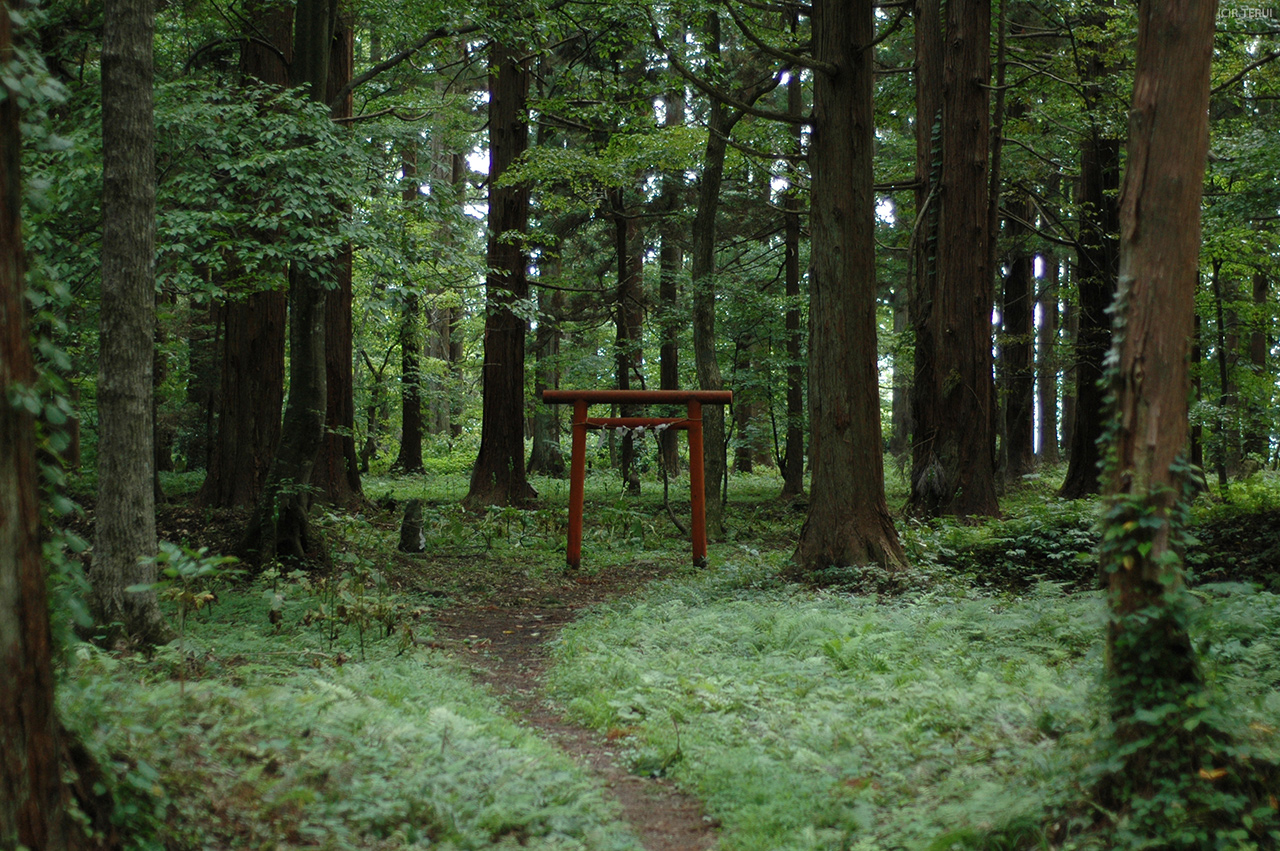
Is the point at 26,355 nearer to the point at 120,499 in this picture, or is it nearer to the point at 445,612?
the point at 120,499

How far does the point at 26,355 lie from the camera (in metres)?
2.72

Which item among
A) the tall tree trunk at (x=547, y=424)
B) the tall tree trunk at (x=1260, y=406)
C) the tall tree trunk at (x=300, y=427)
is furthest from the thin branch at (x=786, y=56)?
the tall tree trunk at (x=547, y=424)

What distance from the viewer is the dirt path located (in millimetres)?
3941

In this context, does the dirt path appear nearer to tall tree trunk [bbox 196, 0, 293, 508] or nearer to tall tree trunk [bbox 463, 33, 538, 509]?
tall tree trunk [bbox 196, 0, 293, 508]

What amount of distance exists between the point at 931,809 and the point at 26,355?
3691 mm

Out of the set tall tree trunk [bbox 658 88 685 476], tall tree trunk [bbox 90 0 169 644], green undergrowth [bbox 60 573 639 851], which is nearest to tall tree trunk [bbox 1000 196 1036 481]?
tall tree trunk [bbox 658 88 685 476]

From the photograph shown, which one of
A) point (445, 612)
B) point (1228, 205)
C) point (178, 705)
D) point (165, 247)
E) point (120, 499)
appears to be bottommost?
point (445, 612)

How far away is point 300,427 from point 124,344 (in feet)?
10.8

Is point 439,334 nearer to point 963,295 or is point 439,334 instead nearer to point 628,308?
point 628,308

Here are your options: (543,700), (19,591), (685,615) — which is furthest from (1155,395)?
(685,615)

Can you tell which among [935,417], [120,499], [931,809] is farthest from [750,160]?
[931,809]

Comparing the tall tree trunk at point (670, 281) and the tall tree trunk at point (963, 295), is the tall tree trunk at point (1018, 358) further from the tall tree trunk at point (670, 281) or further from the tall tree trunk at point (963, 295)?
the tall tree trunk at point (670, 281)

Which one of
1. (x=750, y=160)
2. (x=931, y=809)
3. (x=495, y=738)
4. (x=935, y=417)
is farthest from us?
(x=750, y=160)

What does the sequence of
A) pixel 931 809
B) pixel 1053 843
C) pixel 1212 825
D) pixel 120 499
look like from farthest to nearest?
pixel 120 499, pixel 931 809, pixel 1053 843, pixel 1212 825
